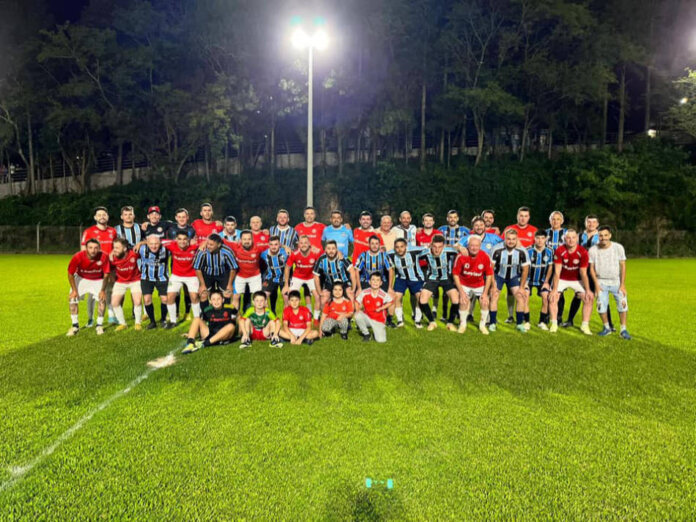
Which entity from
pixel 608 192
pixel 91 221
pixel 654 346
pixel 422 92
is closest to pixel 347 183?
pixel 422 92

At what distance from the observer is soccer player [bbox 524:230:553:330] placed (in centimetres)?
702

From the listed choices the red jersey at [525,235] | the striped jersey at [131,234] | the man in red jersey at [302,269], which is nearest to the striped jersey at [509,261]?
the red jersey at [525,235]

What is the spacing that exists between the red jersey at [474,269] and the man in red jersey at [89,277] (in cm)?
590

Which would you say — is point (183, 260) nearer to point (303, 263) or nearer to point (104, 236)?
point (104, 236)

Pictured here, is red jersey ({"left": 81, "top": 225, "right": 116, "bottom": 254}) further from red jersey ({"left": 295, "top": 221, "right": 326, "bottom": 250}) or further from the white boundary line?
the white boundary line

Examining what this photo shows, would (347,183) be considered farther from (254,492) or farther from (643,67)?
(254,492)

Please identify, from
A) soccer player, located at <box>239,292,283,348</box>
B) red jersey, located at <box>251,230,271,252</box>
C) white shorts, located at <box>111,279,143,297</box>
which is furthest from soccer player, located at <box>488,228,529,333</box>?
white shorts, located at <box>111,279,143,297</box>

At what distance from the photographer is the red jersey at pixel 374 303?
637 centimetres

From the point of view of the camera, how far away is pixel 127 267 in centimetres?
680

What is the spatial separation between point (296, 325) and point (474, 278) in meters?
3.09

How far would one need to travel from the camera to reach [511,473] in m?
2.84

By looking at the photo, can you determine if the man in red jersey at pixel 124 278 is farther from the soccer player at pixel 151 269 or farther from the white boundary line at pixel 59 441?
the white boundary line at pixel 59 441

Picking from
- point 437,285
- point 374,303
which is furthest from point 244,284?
point 437,285

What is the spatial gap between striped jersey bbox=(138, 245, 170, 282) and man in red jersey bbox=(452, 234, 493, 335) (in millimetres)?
5027
